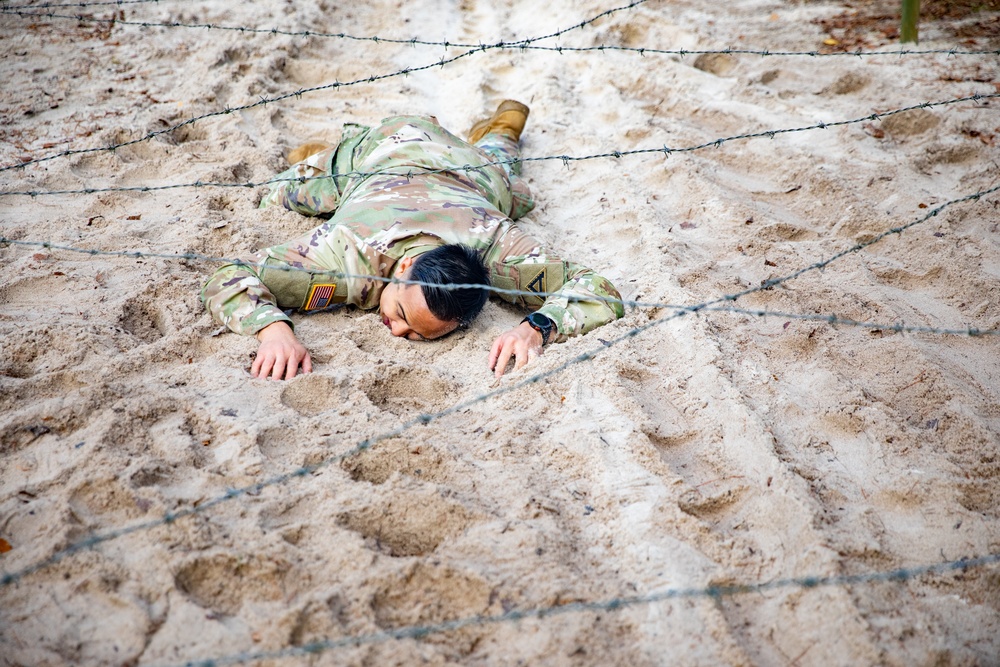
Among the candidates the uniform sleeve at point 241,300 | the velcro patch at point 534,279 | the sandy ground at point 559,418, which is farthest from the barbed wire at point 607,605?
the velcro patch at point 534,279

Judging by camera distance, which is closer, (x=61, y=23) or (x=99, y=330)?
(x=99, y=330)

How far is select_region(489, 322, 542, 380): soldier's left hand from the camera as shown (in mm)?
2447

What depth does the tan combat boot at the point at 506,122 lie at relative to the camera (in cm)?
384

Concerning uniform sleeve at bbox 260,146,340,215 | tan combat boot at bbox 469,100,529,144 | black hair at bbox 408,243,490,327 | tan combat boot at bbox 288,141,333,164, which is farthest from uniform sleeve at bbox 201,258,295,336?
tan combat boot at bbox 469,100,529,144

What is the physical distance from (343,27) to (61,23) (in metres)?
1.88

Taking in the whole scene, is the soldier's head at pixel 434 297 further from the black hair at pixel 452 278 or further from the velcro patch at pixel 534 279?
the velcro patch at pixel 534 279

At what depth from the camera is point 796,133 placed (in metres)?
3.69

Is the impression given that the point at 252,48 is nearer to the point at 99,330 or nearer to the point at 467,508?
the point at 99,330

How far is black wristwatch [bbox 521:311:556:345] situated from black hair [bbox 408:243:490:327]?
0.63 ft

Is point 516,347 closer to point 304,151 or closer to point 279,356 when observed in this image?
point 279,356

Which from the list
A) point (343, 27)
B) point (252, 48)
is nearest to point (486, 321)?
point (252, 48)

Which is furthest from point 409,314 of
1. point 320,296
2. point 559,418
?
point 559,418

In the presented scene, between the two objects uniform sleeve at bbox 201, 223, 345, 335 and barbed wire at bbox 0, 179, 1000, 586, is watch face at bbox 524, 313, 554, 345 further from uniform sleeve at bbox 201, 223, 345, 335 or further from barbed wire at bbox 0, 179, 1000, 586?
uniform sleeve at bbox 201, 223, 345, 335

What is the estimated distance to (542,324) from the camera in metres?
2.57
